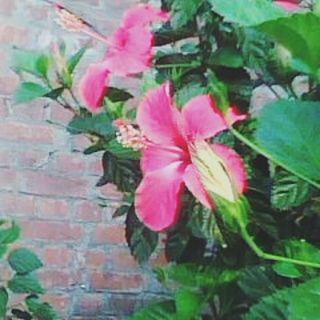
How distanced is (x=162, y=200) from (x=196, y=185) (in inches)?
1.3

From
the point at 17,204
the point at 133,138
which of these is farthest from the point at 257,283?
the point at 17,204

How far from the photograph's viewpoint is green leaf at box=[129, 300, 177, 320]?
763 mm

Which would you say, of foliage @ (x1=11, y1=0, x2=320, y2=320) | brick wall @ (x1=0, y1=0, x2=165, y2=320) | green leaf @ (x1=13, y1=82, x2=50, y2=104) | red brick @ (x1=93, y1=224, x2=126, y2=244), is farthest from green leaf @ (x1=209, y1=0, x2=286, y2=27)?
red brick @ (x1=93, y1=224, x2=126, y2=244)

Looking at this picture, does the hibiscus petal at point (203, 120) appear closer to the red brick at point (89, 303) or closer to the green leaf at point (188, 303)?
the green leaf at point (188, 303)

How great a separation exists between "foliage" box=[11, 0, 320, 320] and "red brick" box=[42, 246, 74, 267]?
1.06 metres

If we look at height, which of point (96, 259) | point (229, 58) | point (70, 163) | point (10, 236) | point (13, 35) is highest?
point (229, 58)

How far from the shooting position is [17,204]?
6.66 feet

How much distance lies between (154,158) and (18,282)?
0.74 m

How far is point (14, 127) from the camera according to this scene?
2.03 meters

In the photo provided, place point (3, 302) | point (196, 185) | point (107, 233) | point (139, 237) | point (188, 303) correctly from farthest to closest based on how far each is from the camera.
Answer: point (107, 233)
point (3, 302)
point (139, 237)
point (188, 303)
point (196, 185)

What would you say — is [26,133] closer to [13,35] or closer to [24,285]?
[13,35]

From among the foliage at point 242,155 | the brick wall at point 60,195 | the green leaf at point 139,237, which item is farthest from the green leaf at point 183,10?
the brick wall at point 60,195

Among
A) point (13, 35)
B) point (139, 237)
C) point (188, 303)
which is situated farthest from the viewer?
point (13, 35)

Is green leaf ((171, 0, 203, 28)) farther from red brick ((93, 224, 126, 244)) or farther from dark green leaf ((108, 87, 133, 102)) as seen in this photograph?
red brick ((93, 224, 126, 244))
